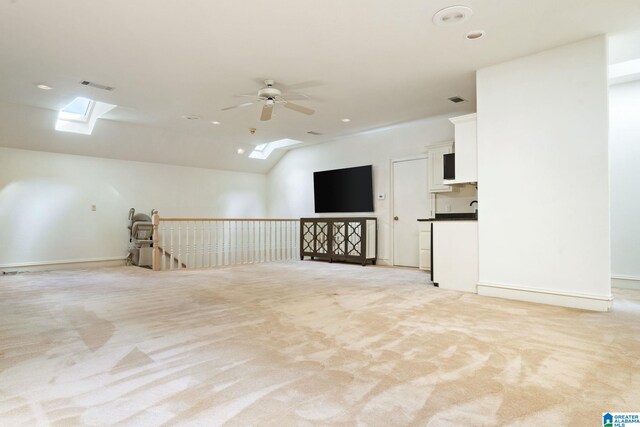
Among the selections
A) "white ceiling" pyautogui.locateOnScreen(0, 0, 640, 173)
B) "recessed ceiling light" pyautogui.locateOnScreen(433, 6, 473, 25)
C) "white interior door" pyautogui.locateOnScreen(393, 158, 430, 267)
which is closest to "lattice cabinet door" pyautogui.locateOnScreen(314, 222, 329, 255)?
"white interior door" pyautogui.locateOnScreen(393, 158, 430, 267)

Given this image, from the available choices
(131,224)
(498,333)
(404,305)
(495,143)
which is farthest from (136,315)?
(131,224)

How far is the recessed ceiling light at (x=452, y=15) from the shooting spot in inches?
109

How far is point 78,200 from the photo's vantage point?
6.50m

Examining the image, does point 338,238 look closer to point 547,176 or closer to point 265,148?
point 265,148

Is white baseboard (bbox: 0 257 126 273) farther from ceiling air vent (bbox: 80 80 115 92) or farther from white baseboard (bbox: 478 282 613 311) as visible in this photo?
white baseboard (bbox: 478 282 613 311)

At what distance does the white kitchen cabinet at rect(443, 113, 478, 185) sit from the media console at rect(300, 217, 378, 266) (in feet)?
8.85

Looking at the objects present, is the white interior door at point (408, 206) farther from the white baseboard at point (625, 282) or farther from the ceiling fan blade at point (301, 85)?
the ceiling fan blade at point (301, 85)

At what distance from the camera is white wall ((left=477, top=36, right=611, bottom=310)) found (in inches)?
126

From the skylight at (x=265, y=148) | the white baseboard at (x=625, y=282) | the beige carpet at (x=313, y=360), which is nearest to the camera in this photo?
the beige carpet at (x=313, y=360)

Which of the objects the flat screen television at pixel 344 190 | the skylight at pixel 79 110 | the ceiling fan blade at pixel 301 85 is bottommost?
the flat screen television at pixel 344 190

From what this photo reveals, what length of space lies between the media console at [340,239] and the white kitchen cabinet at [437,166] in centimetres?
141

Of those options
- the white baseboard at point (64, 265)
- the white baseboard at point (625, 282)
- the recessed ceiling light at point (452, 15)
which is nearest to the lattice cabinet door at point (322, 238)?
the white baseboard at point (64, 265)

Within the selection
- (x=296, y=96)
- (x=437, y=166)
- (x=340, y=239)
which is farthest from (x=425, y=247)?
(x=296, y=96)

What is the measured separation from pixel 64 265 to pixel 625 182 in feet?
29.0
